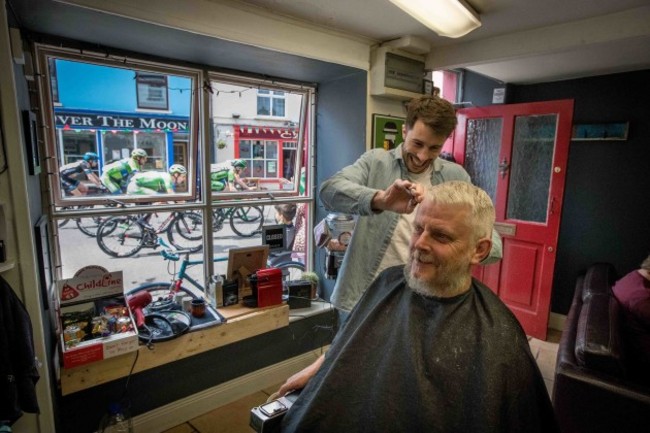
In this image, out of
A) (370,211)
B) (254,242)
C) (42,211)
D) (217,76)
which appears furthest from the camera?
(254,242)

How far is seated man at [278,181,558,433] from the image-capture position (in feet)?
3.29

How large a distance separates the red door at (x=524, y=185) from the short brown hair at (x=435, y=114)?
7.00 ft

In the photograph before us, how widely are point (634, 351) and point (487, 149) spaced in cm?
218

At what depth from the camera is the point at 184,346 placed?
6.72 ft

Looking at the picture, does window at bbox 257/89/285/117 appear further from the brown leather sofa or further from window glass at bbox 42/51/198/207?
the brown leather sofa

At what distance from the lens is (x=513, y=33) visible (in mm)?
2293

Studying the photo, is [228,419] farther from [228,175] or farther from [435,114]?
[435,114]

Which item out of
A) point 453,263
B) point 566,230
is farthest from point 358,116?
point 566,230

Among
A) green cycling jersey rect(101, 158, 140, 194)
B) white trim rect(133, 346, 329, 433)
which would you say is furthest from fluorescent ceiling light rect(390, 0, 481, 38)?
white trim rect(133, 346, 329, 433)

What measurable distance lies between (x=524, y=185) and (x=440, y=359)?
2827 mm

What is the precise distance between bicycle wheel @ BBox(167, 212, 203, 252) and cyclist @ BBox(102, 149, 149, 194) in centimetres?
42

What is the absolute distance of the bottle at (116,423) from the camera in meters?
2.02

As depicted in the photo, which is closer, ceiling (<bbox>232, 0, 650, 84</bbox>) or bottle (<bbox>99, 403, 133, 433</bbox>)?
ceiling (<bbox>232, 0, 650, 84</bbox>)

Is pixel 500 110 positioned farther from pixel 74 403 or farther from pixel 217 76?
pixel 74 403
